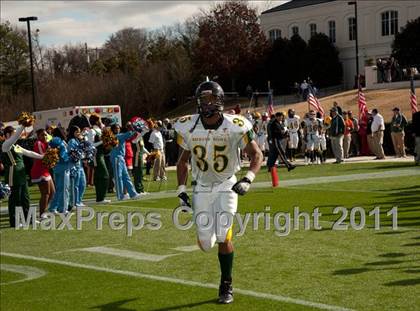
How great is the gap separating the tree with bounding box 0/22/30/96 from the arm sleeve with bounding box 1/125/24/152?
57644mm

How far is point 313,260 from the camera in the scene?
9.46 m

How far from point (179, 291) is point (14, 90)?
63.9m

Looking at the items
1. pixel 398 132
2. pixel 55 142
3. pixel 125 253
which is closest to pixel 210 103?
pixel 125 253

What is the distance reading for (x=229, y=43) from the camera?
6362cm

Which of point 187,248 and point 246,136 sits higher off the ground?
point 246,136

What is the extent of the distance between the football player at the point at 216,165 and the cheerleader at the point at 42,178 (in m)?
7.15

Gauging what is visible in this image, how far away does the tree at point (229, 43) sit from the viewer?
63.0 meters

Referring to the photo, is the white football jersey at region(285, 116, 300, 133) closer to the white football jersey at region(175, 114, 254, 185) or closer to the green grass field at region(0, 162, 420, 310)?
the green grass field at region(0, 162, 420, 310)

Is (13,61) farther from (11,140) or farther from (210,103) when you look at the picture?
(210,103)

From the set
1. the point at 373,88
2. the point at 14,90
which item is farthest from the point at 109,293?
the point at 14,90

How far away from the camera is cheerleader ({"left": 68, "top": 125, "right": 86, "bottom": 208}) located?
15.6m

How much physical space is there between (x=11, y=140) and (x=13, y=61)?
59.8 meters

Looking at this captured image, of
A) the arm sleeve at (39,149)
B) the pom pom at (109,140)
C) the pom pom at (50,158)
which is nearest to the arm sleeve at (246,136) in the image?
the pom pom at (50,158)

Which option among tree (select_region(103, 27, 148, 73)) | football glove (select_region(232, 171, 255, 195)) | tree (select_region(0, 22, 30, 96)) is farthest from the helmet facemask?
tree (select_region(103, 27, 148, 73))
